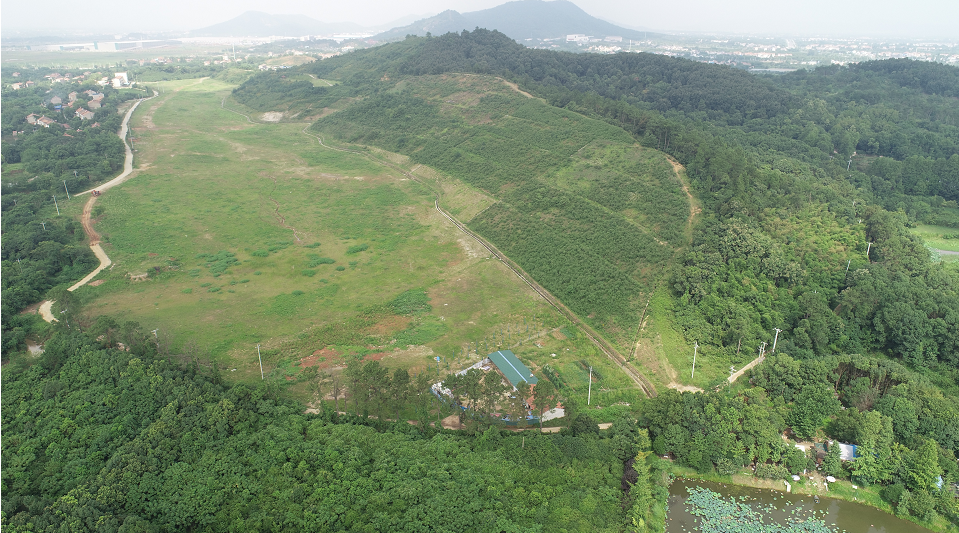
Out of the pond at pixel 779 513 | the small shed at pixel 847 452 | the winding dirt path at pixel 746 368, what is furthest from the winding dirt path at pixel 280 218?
the small shed at pixel 847 452

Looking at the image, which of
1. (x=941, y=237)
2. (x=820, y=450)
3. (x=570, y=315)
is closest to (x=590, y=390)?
(x=570, y=315)

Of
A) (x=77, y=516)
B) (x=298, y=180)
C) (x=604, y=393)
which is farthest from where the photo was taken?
(x=298, y=180)

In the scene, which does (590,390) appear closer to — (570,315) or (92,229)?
(570,315)

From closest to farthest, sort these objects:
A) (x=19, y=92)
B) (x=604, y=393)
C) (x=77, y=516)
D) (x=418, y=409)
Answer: (x=77, y=516), (x=418, y=409), (x=604, y=393), (x=19, y=92)

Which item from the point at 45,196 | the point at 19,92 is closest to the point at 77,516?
the point at 45,196

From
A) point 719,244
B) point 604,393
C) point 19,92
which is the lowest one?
point 604,393

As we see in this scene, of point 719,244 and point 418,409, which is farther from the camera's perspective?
point 719,244

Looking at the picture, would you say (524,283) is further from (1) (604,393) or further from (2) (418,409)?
(2) (418,409)
